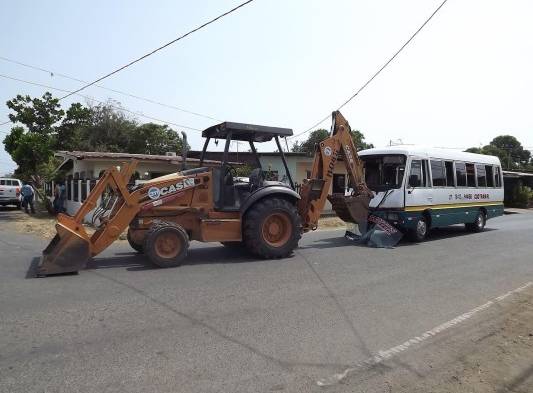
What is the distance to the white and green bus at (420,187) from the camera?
12.4m

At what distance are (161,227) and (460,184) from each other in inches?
400

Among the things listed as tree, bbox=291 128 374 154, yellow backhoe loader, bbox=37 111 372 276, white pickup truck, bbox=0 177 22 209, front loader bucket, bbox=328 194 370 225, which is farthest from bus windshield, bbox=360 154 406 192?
tree, bbox=291 128 374 154

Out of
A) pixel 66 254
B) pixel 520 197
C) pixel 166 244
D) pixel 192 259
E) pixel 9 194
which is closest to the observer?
pixel 66 254

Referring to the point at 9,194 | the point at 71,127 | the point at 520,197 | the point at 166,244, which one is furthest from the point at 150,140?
the point at 166,244

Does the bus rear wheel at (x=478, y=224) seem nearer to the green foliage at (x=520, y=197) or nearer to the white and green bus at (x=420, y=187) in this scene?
the white and green bus at (x=420, y=187)

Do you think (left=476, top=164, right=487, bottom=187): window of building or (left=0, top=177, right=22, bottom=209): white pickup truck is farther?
(left=0, top=177, right=22, bottom=209): white pickup truck

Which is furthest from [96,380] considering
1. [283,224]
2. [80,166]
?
[80,166]

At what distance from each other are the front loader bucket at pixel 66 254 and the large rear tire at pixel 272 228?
3.13 metres

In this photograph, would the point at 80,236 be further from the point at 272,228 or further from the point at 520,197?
the point at 520,197

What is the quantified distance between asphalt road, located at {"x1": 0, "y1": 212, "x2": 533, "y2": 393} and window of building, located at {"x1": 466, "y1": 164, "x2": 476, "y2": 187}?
5.19m

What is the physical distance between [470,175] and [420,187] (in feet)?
10.7

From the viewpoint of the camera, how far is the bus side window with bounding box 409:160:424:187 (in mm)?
12544

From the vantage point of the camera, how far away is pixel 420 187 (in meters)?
12.7

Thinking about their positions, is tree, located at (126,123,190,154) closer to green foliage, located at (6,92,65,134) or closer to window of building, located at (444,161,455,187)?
green foliage, located at (6,92,65,134)
